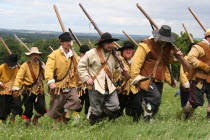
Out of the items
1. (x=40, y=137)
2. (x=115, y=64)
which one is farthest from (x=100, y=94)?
(x=40, y=137)

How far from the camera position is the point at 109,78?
702cm

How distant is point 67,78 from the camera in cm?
759

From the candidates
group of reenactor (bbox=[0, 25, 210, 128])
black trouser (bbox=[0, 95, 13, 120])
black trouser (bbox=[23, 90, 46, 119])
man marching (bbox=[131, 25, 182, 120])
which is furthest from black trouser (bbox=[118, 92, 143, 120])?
black trouser (bbox=[0, 95, 13, 120])

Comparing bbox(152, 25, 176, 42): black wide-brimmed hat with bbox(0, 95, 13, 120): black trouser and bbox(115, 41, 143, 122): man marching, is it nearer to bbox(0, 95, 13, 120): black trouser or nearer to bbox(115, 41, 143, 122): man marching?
bbox(115, 41, 143, 122): man marching

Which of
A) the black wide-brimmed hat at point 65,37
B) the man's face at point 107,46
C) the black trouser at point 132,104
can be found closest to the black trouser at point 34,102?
the black wide-brimmed hat at point 65,37

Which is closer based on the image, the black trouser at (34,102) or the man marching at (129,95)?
the man marching at (129,95)

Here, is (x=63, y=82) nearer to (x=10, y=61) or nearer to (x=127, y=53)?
(x=127, y=53)

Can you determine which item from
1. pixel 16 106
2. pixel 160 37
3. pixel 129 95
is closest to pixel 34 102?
pixel 16 106

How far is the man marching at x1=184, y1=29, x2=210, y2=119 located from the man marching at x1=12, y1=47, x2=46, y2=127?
3613 mm

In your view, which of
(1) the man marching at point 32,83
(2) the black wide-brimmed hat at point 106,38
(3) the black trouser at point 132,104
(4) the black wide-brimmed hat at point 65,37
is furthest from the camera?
(1) the man marching at point 32,83

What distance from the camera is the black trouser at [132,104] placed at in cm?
782

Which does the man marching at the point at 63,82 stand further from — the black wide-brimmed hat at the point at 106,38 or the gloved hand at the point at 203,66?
the gloved hand at the point at 203,66

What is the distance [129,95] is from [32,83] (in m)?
2.47

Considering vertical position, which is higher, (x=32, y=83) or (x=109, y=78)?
(x=109, y=78)
